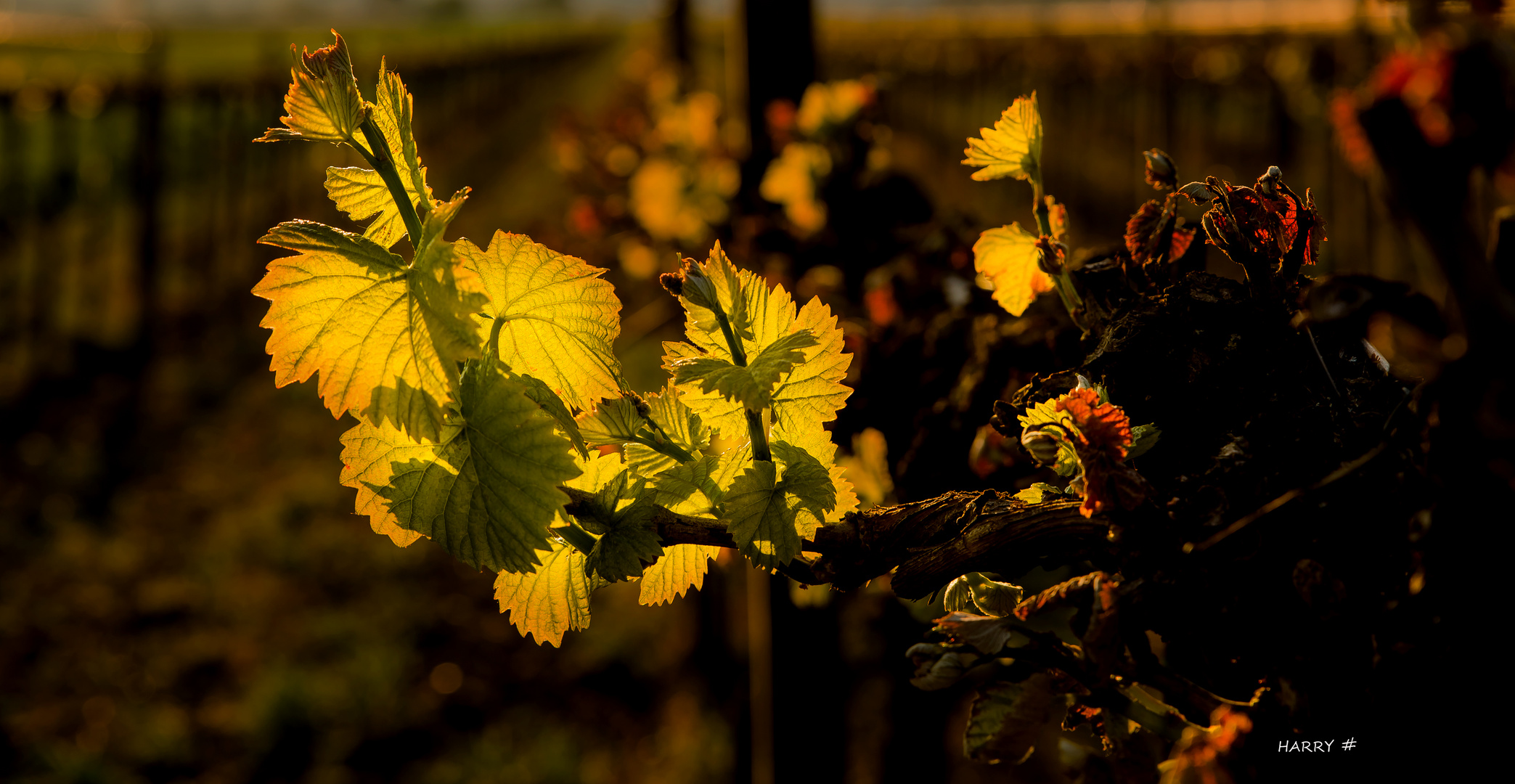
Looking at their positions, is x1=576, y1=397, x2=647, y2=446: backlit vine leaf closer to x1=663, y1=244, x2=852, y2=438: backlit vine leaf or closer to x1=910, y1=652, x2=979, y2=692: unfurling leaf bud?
x1=663, y1=244, x2=852, y2=438: backlit vine leaf

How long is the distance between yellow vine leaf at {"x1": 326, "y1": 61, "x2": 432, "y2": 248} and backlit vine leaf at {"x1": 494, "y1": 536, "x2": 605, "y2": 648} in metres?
0.29

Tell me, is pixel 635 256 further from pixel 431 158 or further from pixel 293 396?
pixel 431 158

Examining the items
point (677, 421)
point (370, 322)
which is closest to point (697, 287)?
point (677, 421)

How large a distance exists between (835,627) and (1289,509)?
1.88 m

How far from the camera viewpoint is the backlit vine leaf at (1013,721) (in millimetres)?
875

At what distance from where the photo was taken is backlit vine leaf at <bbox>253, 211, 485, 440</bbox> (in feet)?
2.55

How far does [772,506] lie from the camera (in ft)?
2.77

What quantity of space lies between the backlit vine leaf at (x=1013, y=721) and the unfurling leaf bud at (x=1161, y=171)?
18.2 inches

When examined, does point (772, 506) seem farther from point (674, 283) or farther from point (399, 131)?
point (399, 131)

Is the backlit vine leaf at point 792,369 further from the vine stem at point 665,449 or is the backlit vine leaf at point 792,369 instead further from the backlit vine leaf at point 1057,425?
the backlit vine leaf at point 1057,425

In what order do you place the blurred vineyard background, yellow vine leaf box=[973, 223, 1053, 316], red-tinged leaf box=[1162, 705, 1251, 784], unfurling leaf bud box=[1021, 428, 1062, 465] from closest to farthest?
1. red-tinged leaf box=[1162, 705, 1251, 784]
2. unfurling leaf bud box=[1021, 428, 1062, 465]
3. yellow vine leaf box=[973, 223, 1053, 316]
4. the blurred vineyard background

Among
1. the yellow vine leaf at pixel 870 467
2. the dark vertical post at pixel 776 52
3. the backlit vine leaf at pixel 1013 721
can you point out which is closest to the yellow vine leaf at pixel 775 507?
the backlit vine leaf at pixel 1013 721

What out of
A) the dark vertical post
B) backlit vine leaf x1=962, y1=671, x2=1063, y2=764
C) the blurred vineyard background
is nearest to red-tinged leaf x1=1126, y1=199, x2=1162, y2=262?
the blurred vineyard background

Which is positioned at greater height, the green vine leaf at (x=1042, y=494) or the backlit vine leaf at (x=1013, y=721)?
the green vine leaf at (x=1042, y=494)
